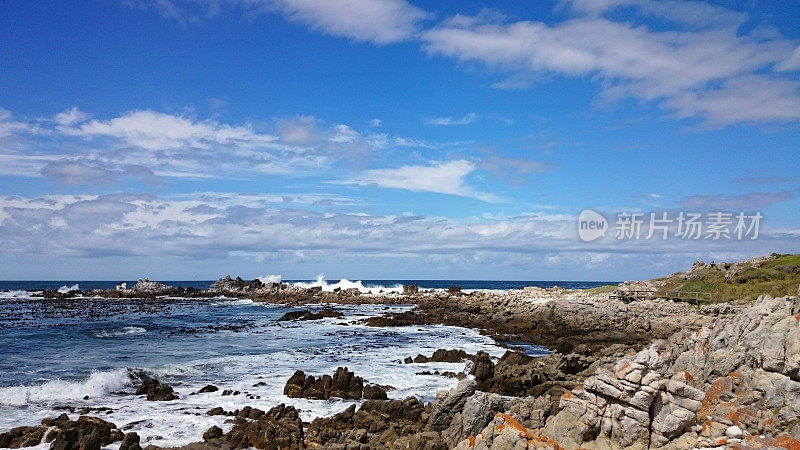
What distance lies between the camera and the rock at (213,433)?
17.0 m

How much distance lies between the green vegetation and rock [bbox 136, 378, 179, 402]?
40885 millimetres

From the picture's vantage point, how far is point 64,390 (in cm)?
2373

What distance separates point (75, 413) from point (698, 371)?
21.7 m

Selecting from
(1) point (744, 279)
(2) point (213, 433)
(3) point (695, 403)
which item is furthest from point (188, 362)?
(1) point (744, 279)

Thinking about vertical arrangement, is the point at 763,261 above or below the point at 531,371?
above

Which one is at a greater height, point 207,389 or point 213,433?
point 213,433

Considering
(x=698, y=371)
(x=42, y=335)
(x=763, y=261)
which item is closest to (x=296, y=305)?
(x=42, y=335)

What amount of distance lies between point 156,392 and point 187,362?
9.30 metres

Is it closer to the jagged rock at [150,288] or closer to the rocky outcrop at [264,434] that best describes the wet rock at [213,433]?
the rocky outcrop at [264,434]

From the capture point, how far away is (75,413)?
20344 mm

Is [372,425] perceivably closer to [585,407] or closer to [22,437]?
[585,407]

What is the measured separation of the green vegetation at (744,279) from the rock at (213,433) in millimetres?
40004

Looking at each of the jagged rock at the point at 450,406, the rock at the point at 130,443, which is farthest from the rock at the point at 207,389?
the jagged rock at the point at 450,406

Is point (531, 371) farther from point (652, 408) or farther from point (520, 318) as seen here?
point (520, 318)
